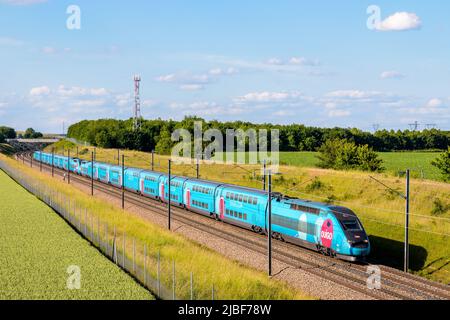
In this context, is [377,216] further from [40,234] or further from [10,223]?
[10,223]

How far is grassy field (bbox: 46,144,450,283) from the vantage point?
3856 cm

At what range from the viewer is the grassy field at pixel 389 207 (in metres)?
38.6

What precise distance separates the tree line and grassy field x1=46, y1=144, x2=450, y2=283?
7463 cm

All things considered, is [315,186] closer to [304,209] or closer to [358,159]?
[358,159]

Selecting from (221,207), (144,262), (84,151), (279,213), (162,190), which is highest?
(84,151)

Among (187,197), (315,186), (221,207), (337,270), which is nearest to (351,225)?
(337,270)

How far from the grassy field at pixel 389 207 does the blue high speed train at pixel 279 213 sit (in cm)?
604

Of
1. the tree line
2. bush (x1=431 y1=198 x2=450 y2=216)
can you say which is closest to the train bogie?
bush (x1=431 y1=198 x2=450 y2=216)

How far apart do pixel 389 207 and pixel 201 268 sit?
2724cm

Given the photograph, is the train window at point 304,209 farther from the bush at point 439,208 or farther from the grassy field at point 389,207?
the bush at point 439,208

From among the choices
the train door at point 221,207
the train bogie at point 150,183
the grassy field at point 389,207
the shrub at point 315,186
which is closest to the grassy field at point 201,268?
the train door at point 221,207

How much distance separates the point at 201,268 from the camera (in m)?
31.1

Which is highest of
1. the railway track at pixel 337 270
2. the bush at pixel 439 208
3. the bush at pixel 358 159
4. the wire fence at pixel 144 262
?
the bush at pixel 358 159
